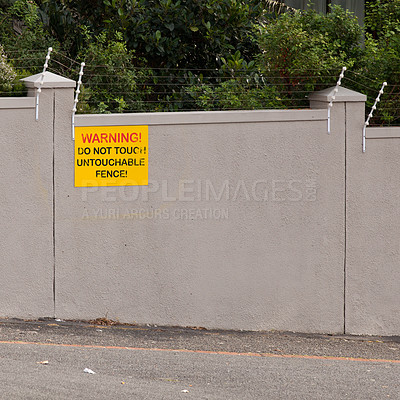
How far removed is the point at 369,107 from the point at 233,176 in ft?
7.25

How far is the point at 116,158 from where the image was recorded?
8.11 meters

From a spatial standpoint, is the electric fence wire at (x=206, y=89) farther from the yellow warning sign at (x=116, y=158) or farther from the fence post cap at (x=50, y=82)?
the yellow warning sign at (x=116, y=158)

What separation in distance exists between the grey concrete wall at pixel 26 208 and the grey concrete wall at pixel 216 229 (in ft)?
0.53

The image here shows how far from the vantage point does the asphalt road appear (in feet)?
18.8

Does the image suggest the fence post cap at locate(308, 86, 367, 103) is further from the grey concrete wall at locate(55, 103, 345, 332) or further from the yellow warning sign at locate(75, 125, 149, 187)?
the yellow warning sign at locate(75, 125, 149, 187)

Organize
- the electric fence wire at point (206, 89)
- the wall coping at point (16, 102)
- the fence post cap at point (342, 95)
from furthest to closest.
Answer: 1. the electric fence wire at point (206, 89)
2. the fence post cap at point (342, 95)
3. the wall coping at point (16, 102)

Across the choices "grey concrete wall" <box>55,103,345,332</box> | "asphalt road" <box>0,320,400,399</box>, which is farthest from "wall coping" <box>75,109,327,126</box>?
"asphalt road" <box>0,320,400,399</box>

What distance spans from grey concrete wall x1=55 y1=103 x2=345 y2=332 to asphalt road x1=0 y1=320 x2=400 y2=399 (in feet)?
1.17

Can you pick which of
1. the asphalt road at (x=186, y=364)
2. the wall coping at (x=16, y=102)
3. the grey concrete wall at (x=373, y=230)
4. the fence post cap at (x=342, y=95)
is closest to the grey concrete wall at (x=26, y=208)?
the wall coping at (x=16, y=102)

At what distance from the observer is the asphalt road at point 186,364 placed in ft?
18.8

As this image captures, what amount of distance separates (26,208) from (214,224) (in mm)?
2400

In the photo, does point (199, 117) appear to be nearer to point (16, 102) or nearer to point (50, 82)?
point (50, 82)

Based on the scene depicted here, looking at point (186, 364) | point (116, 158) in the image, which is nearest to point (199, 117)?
point (116, 158)

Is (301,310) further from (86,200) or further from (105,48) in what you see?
(105,48)
